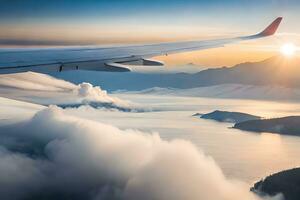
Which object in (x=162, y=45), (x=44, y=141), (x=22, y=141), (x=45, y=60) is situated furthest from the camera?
(x=44, y=141)

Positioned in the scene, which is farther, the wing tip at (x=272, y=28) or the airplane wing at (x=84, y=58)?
the wing tip at (x=272, y=28)

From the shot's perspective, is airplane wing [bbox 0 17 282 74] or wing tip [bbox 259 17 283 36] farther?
wing tip [bbox 259 17 283 36]

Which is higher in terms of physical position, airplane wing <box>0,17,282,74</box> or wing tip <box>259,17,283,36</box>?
wing tip <box>259,17,283,36</box>

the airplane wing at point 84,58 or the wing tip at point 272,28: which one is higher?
the wing tip at point 272,28

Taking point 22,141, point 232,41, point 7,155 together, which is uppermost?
point 232,41

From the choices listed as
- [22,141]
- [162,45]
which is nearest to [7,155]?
[22,141]

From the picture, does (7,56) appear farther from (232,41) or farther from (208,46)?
(232,41)

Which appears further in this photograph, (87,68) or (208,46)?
(208,46)

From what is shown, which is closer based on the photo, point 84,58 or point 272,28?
point 84,58
